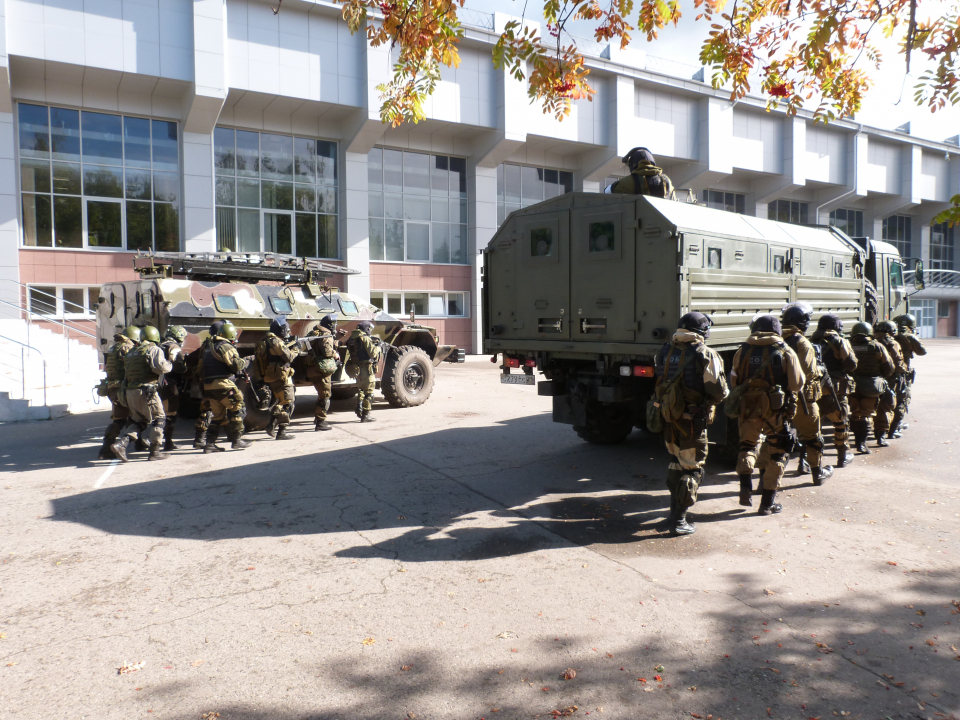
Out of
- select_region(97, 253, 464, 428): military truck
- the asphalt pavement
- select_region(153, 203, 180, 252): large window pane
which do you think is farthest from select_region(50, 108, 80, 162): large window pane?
the asphalt pavement

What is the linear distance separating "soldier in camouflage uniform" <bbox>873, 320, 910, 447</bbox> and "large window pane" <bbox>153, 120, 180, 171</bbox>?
18.7 metres

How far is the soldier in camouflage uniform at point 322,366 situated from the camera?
9320 millimetres

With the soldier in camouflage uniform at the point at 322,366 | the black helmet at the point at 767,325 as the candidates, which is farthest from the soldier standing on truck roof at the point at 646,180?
the soldier in camouflage uniform at the point at 322,366

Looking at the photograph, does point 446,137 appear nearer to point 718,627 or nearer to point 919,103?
point 919,103

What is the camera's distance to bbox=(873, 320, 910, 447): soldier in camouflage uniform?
7.99 meters

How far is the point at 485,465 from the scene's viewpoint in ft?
23.3

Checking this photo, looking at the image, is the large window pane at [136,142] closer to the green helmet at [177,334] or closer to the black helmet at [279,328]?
the green helmet at [177,334]

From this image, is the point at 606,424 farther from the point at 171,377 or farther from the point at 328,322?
the point at 171,377

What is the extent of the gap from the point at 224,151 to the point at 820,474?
64.1 ft

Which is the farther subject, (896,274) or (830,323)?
(896,274)

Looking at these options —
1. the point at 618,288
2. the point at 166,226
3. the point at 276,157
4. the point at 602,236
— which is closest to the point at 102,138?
the point at 166,226

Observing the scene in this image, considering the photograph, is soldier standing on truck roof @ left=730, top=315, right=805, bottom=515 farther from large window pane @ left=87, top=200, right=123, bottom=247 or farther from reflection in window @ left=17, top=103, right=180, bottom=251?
large window pane @ left=87, top=200, right=123, bottom=247

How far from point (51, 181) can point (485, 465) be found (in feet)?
56.6

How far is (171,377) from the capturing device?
327 inches
